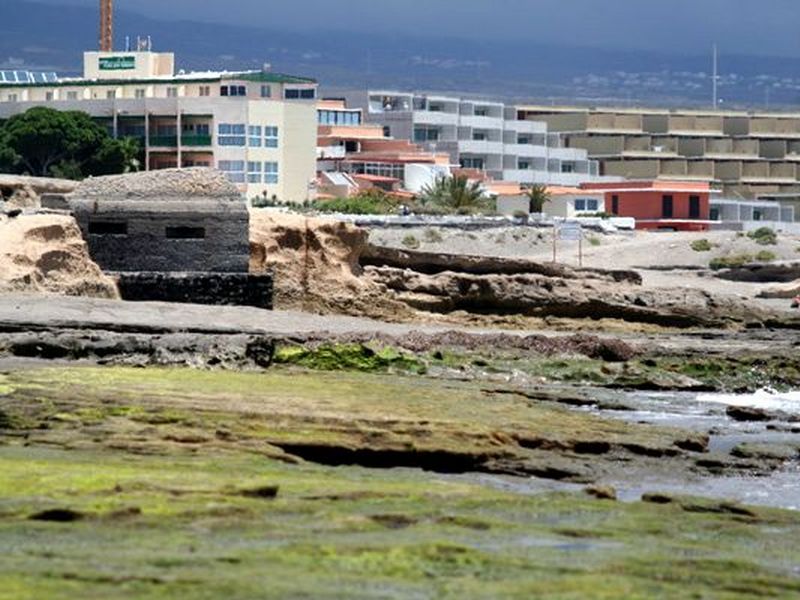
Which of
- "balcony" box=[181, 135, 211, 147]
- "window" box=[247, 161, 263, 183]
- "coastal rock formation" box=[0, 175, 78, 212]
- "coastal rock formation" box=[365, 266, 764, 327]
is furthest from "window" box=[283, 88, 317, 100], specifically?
"coastal rock formation" box=[365, 266, 764, 327]

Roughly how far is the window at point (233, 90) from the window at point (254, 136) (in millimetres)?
5865

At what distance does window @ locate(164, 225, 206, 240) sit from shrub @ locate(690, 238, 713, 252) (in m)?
43.6

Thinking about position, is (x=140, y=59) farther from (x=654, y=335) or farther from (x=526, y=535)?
(x=526, y=535)

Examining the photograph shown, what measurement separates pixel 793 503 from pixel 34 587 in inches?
373

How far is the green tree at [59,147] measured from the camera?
363ft

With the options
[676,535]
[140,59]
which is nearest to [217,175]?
[676,535]

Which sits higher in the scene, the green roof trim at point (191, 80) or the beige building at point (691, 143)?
the green roof trim at point (191, 80)

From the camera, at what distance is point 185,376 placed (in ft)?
95.6

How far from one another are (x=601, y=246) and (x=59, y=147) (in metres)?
31.4

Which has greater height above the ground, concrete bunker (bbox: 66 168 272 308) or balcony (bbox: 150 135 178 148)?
balcony (bbox: 150 135 178 148)

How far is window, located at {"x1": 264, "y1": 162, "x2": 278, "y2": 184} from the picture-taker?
12750 cm

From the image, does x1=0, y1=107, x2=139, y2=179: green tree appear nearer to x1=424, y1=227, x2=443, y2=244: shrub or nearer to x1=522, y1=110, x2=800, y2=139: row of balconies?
x1=424, y1=227, x2=443, y2=244: shrub

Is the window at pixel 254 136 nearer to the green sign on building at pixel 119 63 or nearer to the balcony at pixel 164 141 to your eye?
the balcony at pixel 164 141

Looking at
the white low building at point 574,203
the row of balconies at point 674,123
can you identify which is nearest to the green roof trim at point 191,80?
the white low building at point 574,203
